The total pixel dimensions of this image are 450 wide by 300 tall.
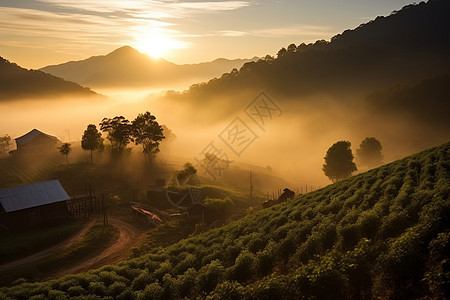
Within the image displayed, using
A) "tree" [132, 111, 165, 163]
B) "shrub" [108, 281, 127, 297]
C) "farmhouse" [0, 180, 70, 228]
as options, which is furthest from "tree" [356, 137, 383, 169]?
"shrub" [108, 281, 127, 297]

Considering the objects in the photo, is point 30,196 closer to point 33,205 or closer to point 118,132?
point 33,205

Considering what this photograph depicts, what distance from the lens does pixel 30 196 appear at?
5300 cm

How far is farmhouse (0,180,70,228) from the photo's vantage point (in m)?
50.0

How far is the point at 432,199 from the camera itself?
72.2 ft

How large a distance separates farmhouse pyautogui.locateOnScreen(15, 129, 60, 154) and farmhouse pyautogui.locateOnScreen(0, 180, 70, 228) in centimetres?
5384

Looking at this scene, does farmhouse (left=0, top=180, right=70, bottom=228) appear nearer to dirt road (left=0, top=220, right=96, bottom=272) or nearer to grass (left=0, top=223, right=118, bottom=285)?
dirt road (left=0, top=220, right=96, bottom=272)

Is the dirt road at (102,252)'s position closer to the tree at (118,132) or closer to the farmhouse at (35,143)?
the tree at (118,132)

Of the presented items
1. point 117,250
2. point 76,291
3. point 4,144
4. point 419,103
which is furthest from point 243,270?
point 419,103

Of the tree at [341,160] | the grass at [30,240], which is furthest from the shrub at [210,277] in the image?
the tree at [341,160]

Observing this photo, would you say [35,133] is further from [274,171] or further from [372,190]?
[372,190]

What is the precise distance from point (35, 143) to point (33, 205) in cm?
6090

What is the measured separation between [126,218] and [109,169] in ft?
106

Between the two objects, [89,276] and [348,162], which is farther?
[348,162]

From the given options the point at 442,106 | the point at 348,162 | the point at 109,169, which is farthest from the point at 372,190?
the point at 442,106
